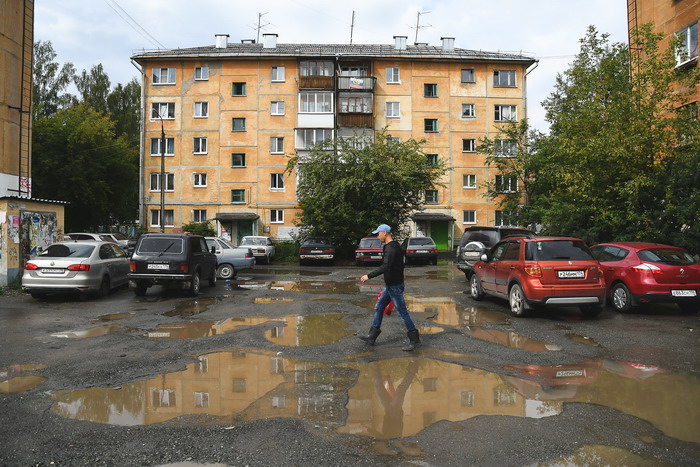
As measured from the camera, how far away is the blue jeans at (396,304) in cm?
727

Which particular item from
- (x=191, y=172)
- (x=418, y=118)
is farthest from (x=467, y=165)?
(x=191, y=172)

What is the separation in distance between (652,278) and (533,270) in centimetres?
273

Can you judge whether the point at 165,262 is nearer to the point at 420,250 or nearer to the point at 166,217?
the point at 420,250

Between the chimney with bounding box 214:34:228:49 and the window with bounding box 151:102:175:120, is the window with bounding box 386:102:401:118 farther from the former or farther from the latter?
the window with bounding box 151:102:175:120

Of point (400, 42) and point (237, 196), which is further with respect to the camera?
point (400, 42)

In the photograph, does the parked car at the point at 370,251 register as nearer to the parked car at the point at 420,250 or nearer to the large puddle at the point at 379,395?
the parked car at the point at 420,250

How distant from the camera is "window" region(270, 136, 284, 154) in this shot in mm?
40625

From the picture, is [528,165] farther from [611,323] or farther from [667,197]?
[611,323]

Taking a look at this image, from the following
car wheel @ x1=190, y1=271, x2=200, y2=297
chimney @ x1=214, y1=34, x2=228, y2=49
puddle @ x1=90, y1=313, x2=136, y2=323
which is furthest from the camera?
chimney @ x1=214, y1=34, x2=228, y2=49

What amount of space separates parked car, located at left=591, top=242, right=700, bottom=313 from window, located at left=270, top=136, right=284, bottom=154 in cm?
3266

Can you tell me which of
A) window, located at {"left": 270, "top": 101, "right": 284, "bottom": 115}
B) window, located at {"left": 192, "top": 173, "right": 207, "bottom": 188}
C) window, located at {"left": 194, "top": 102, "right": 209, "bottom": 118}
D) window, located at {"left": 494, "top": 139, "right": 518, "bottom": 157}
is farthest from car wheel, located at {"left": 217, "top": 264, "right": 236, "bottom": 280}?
window, located at {"left": 194, "top": 102, "right": 209, "bottom": 118}

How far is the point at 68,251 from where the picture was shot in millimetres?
13016

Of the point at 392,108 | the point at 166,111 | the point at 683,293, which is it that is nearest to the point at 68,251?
the point at 683,293

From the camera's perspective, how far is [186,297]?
44.8ft
